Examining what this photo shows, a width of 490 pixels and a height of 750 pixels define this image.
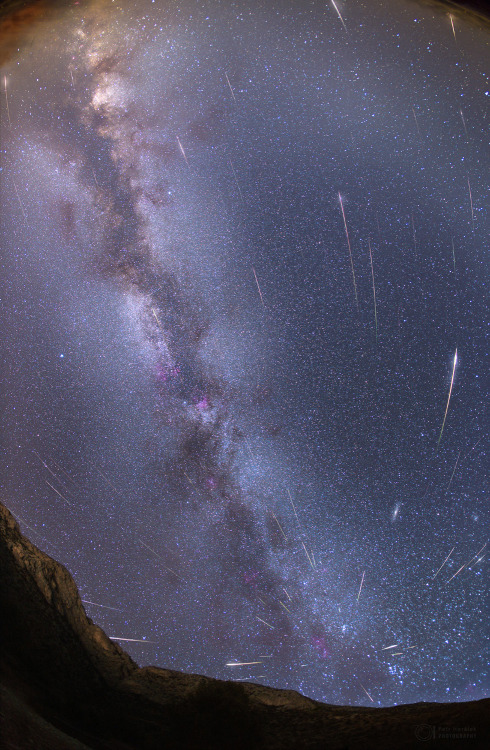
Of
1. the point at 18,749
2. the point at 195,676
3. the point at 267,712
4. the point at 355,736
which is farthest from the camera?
the point at 195,676

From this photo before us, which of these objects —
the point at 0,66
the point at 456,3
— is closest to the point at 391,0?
the point at 456,3

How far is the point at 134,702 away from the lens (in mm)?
5461

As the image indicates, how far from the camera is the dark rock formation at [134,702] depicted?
4.67m

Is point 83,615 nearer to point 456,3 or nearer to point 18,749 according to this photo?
point 18,749

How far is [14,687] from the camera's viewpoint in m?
4.16

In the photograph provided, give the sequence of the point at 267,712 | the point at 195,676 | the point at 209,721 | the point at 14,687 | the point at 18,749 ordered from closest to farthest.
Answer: the point at 18,749 → the point at 14,687 → the point at 209,721 → the point at 267,712 → the point at 195,676

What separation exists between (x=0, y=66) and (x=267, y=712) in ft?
32.3

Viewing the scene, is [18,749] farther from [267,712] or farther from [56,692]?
[267,712]

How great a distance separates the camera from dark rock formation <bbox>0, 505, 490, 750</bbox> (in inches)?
184

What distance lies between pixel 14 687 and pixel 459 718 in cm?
536

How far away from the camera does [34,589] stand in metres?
5.26

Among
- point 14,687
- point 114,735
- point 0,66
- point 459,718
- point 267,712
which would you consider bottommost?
point 114,735

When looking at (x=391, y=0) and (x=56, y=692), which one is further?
(x=391, y=0)

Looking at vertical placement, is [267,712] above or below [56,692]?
above
